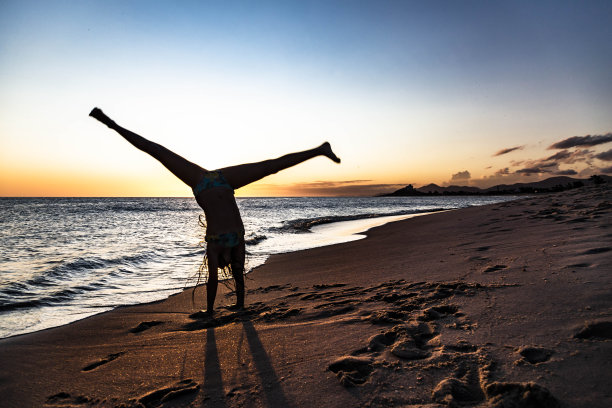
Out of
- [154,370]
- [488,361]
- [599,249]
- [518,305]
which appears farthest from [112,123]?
[599,249]

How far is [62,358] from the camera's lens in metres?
3.12

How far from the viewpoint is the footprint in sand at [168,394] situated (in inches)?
83.8

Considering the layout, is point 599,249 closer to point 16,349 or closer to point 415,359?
point 415,359

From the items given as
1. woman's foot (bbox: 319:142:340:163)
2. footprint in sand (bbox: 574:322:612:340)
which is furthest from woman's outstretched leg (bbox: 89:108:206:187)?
footprint in sand (bbox: 574:322:612:340)

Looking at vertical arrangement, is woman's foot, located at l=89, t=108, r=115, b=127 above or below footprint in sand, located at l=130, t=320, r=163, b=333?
above

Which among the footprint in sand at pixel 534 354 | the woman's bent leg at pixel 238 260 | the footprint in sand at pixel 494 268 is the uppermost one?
the woman's bent leg at pixel 238 260

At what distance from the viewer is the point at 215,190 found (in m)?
3.94

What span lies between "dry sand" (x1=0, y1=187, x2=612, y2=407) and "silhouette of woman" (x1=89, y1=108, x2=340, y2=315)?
2.41 feet

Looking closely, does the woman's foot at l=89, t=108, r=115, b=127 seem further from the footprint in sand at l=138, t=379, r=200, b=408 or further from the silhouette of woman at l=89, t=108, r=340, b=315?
the footprint in sand at l=138, t=379, r=200, b=408

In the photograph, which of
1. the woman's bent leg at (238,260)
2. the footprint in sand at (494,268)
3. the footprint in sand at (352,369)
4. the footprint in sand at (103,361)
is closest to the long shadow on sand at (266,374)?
the footprint in sand at (352,369)

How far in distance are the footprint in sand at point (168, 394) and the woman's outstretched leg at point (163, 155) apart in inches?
93.3

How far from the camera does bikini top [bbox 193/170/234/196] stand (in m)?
3.97

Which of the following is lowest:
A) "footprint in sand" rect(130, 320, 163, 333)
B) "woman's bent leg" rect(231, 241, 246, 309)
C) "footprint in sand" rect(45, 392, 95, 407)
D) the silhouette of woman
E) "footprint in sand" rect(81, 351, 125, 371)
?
"footprint in sand" rect(130, 320, 163, 333)

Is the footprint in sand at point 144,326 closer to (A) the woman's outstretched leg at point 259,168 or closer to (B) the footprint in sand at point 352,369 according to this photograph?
(A) the woman's outstretched leg at point 259,168
